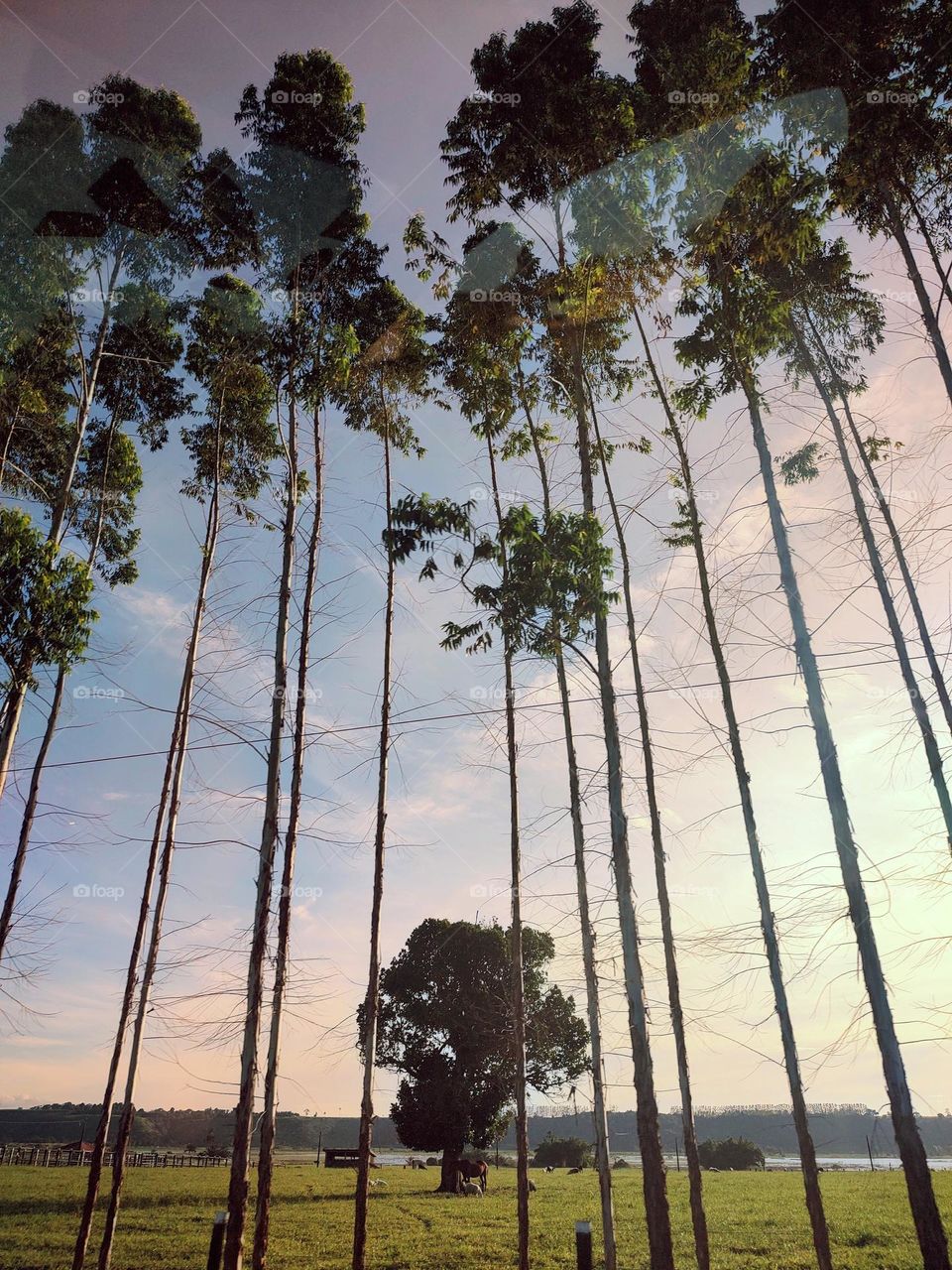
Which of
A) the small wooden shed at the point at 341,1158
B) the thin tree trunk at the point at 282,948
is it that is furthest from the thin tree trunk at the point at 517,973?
the small wooden shed at the point at 341,1158

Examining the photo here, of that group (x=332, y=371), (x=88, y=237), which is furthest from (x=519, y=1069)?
(x=88, y=237)

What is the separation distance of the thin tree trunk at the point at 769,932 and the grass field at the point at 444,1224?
20.4ft

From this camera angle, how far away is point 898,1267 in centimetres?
1295

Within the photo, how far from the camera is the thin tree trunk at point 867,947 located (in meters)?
7.43

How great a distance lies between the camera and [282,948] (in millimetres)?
11539

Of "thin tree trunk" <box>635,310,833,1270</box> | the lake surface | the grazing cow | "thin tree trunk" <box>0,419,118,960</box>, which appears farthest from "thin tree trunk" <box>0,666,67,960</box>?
the lake surface

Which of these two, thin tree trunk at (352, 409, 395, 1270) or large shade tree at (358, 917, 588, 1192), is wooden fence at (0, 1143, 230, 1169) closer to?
large shade tree at (358, 917, 588, 1192)

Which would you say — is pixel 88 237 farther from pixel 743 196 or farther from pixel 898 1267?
pixel 898 1267

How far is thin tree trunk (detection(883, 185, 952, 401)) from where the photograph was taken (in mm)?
9094

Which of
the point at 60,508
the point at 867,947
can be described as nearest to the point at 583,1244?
the point at 867,947

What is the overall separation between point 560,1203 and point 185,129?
110ft

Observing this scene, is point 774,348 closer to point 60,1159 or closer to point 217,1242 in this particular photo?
point 217,1242

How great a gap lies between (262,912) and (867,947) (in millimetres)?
8736

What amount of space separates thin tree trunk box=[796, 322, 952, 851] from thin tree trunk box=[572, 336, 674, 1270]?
4061 mm
